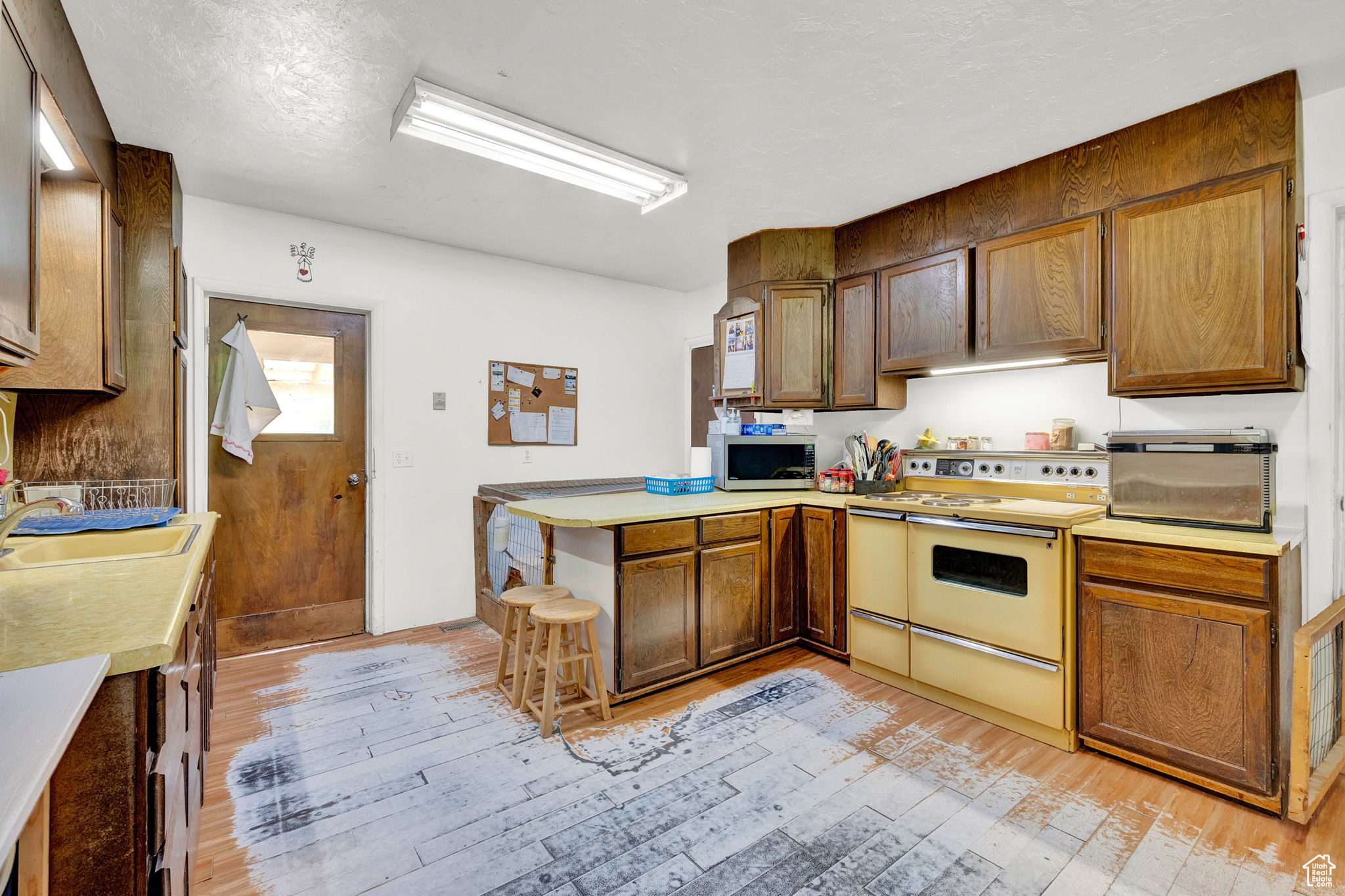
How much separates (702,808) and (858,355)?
2553mm

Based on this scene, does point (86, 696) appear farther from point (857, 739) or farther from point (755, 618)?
point (755, 618)

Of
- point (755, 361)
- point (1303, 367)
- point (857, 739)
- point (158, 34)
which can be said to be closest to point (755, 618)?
point (857, 739)

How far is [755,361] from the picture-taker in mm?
3822

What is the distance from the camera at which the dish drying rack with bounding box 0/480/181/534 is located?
1987 millimetres

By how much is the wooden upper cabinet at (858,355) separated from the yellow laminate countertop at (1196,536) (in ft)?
4.44

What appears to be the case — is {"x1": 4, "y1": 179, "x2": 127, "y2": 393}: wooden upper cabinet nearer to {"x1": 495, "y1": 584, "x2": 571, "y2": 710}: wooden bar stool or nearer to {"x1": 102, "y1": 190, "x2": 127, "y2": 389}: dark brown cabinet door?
{"x1": 102, "y1": 190, "x2": 127, "y2": 389}: dark brown cabinet door

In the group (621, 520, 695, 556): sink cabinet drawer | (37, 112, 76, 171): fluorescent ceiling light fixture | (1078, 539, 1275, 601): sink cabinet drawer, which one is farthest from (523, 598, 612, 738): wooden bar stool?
(37, 112, 76, 171): fluorescent ceiling light fixture

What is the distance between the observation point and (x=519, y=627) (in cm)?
267

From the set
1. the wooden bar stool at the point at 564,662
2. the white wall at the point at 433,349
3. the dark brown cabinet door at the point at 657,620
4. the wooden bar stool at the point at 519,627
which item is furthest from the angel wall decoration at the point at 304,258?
the dark brown cabinet door at the point at 657,620

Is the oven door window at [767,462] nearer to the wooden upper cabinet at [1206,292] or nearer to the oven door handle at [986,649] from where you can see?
the oven door handle at [986,649]

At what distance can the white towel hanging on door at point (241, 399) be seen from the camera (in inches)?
128

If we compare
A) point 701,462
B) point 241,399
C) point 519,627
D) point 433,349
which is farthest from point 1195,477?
point 241,399

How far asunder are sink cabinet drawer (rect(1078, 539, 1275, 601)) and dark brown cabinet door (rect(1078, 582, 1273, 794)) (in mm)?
49

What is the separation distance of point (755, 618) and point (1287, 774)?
6.47ft
